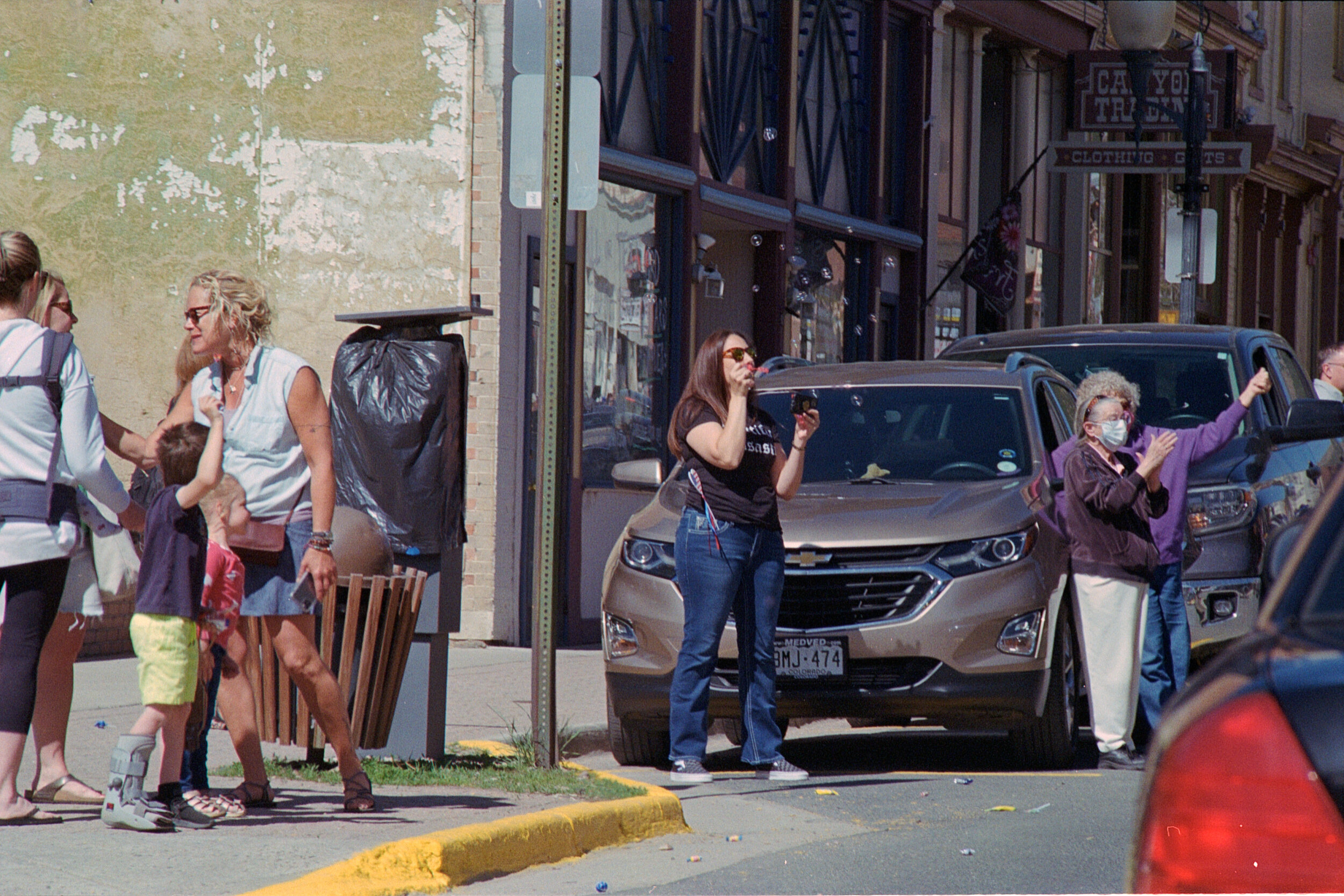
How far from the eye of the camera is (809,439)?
355 inches

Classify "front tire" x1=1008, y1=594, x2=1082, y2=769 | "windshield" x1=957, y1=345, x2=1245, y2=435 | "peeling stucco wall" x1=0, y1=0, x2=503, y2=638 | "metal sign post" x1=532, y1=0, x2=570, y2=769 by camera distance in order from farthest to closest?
1. "peeling stucco wall" x1=0, y1=0, x2=503, y2=638
2. "windshield" x1=957, y1=345, x2=1245, y2=435
3. "front tire" x1=1008, y1=594, x2=1082, y2=769
4. "metal sign post" x1=532, y1=0, x2=570, y2=769

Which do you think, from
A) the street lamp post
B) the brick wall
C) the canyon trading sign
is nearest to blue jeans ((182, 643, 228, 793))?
the brick wall

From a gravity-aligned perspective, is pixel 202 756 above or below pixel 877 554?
below

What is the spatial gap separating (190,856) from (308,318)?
7.87m

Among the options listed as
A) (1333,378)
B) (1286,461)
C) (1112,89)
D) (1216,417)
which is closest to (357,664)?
(1286,461)

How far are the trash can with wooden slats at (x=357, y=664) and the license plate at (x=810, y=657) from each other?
1557 mm

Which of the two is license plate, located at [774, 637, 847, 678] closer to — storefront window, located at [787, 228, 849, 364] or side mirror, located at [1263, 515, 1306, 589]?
side mirror, located at [1263, 515, 1306, 589]

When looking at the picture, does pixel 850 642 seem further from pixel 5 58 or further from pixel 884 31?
pixel 884 31

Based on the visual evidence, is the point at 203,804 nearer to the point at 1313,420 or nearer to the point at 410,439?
the point at 410,439

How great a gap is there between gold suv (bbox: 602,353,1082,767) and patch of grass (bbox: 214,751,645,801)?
773mm

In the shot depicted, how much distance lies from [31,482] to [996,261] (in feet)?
54.3

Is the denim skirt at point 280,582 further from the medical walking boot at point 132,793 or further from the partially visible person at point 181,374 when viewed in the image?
the medical walking boot at point 132,793

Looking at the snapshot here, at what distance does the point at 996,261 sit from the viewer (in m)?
21.3

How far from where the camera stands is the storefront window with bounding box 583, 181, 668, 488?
14.1 m
